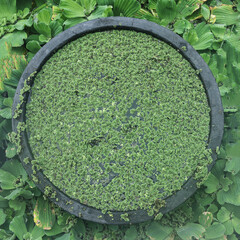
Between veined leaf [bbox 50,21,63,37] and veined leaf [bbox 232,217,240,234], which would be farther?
veined leaf [bbox 50,21,63,37]

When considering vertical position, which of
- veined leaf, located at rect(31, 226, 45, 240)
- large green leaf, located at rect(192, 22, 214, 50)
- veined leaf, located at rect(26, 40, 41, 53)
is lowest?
veined leaf, located at rect(31, 226, 45, 240)

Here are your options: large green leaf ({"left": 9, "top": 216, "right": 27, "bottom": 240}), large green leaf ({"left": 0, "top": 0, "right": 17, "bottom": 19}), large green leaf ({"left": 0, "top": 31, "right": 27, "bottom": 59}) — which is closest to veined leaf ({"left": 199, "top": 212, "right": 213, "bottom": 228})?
large green leaf ({"left": 9, "top": 216, "right": 27, "bottom": 240})

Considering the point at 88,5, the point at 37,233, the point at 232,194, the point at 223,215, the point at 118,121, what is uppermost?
the point at 88,5

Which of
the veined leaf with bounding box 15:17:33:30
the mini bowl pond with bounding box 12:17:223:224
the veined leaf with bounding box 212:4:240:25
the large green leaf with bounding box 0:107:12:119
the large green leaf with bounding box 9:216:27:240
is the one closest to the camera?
the mini bowl pond with bounding box 12:17:223:224

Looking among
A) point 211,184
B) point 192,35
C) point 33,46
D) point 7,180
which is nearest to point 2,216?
point 7,180

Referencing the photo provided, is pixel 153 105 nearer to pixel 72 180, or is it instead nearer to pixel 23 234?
pixel 72 180

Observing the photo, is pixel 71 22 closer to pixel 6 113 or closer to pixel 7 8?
pixel 7 8

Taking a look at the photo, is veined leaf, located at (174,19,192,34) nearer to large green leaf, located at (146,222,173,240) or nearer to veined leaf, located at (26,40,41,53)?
veined leaf, located at (26,40,41,53)
